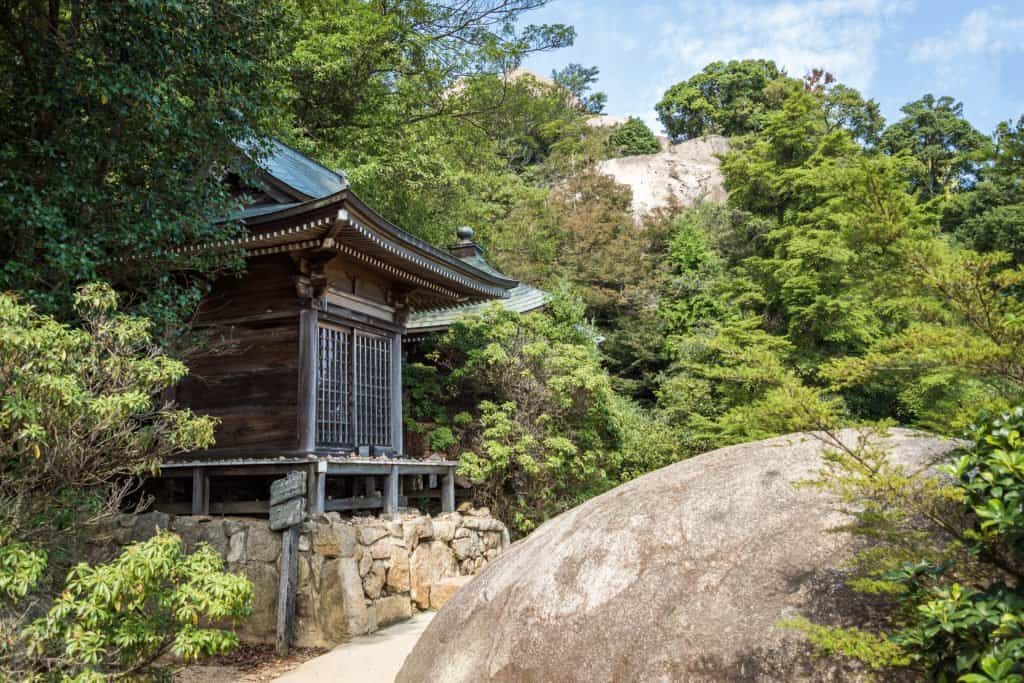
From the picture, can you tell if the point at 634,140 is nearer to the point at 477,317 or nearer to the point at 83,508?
the point at 477,317

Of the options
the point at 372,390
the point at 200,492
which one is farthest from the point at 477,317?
the point at 200,492

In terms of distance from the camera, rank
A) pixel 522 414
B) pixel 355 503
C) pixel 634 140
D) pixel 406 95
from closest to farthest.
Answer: pixel 355 503
pixel 522 414
pixel 406 95
pixel 634 140

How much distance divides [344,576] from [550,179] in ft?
86.3

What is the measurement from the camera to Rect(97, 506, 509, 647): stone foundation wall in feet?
25.3

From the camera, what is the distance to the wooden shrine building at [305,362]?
873 cm

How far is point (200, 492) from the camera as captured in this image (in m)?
9.15

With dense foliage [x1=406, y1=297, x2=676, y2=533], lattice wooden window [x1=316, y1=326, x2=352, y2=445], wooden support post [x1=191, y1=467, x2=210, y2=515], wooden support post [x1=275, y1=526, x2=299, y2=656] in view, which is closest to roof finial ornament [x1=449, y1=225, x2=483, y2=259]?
dense foliage [x1=406, y1=297, x2=676, y2=533]

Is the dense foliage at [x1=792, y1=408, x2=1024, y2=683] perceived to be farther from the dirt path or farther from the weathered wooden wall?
the weathered wooden wall

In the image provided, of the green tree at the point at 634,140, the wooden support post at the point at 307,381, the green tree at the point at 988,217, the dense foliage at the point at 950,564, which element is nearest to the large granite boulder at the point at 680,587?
the dense foliage at the point at 950,564

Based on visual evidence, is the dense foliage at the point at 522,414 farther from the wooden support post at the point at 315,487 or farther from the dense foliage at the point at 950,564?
the dense foliage at the point at 950,564

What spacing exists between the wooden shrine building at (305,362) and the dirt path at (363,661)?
166 cm

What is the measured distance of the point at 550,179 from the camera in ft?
105

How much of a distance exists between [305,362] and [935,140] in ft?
105

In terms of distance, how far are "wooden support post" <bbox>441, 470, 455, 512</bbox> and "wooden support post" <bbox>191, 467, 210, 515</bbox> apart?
11.3ft
